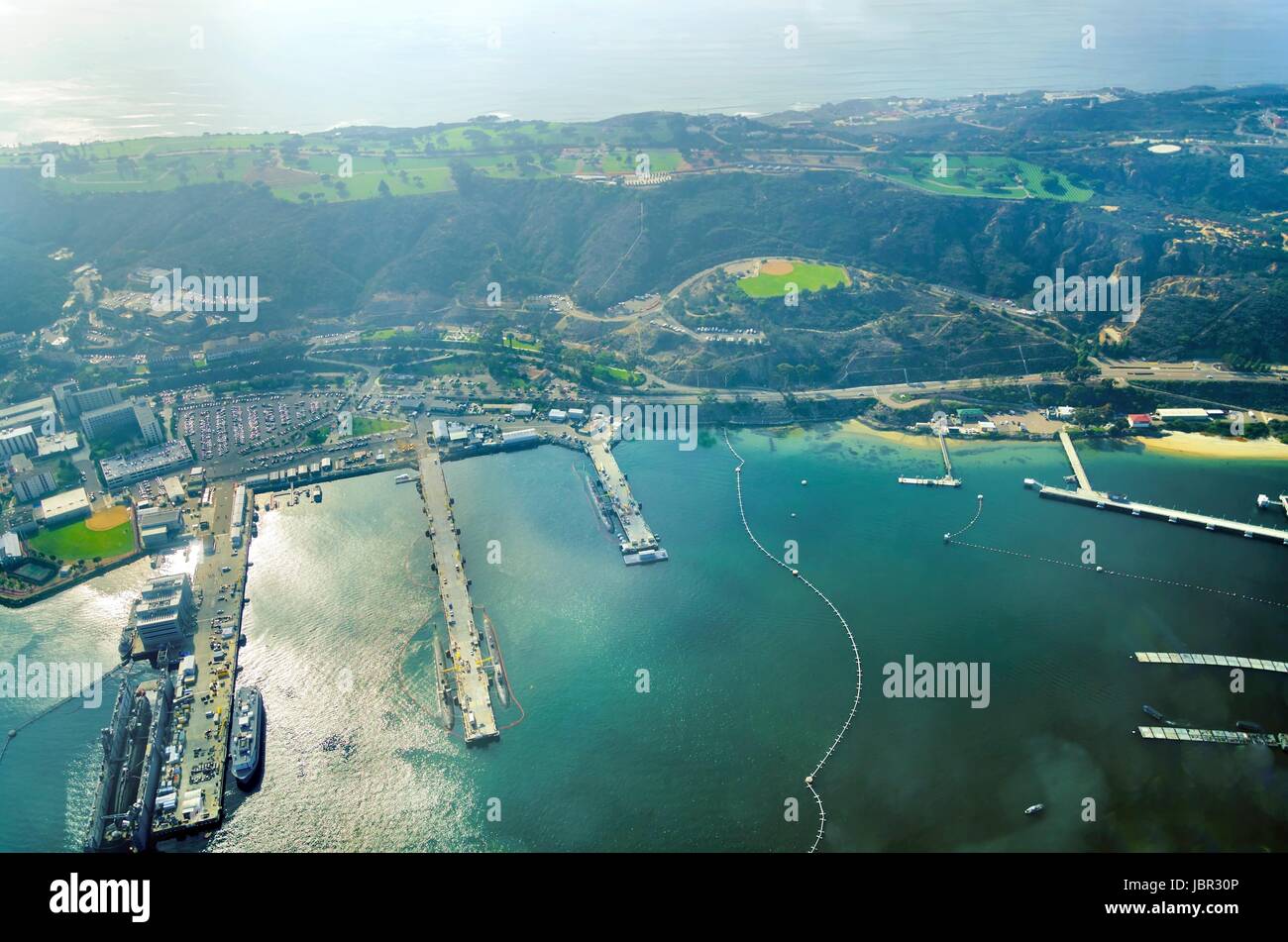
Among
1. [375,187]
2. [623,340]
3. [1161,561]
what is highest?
[375,187]

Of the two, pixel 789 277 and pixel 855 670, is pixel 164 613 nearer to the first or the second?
pixel 855 670

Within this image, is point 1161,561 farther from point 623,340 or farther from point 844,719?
point 623,340

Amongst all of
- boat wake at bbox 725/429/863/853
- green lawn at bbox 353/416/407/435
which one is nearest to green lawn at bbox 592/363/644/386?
boat wake at bbox 725/429/863/853

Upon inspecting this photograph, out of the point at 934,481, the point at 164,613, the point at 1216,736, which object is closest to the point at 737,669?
the point at 1216,736

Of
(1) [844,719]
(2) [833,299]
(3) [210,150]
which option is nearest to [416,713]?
(1) [844,719]

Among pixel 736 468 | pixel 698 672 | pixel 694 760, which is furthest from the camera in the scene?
pixel 736 468

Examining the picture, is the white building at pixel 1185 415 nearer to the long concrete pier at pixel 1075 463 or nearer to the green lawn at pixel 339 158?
the long concrete pier at pixel 1075 463

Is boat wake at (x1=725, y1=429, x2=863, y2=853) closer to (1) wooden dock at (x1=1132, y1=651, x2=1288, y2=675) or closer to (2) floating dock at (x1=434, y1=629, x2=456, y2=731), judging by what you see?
(1) wooden dock at (x1=1132, y1=651, x2=1288, y2=675)
